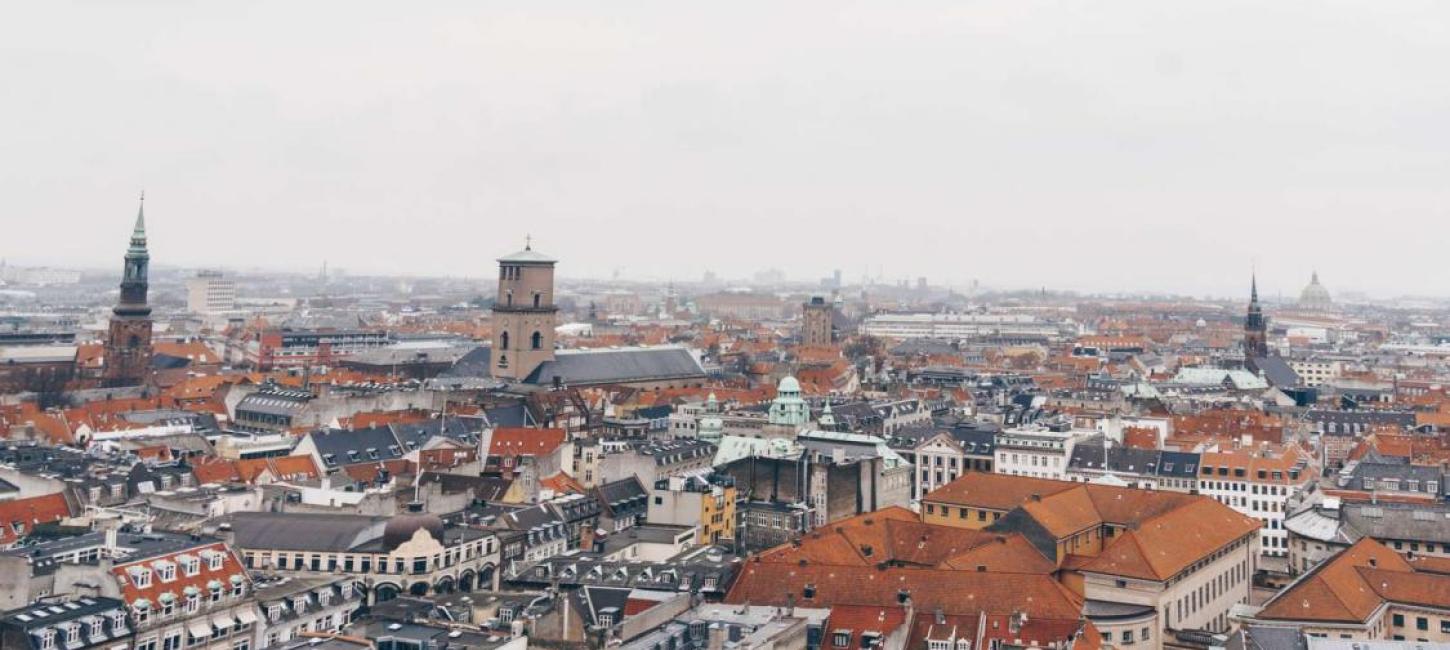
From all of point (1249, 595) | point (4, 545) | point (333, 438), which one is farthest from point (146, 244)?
point (1249, 595)

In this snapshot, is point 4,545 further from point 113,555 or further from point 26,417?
point 26,417

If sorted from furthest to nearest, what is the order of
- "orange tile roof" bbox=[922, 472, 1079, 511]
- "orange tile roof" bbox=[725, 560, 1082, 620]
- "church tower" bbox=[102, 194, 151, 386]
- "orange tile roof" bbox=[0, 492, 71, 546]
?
"church tower" bbox=[102, 194, 151, 386] < "orange tile roof" bbox=[922, 472, 1079, 511] < "orange tile roof" bbox=[0, 492, 71, 546] < "orange tile roof" bbox=[725, 560, 1082, 620]

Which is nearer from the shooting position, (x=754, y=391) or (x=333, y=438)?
(x=333, y=438)

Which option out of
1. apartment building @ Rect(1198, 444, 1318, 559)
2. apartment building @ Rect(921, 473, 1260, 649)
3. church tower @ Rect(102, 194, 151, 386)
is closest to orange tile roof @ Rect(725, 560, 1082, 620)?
apartment building @ Rect(921, 473, 1260, 649)

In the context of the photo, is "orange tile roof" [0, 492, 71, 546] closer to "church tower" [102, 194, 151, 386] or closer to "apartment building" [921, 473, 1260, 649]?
"apartment building" [921, 473, 1260, 649]

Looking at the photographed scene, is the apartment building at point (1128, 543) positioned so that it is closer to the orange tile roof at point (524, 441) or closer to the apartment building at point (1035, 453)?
the apartment building at point (1035, 453)

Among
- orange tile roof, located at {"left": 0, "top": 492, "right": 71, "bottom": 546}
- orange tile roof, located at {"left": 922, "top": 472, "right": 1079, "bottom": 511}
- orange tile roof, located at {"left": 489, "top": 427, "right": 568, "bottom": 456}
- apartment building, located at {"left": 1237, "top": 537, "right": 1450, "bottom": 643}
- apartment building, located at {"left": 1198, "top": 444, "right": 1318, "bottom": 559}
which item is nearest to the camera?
apartment building, located at {"left": 1237, "top": 537, "right": 1450, "bottom": 643}

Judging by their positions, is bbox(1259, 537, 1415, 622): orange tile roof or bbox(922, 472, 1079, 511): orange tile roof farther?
bbox(922, 472, 1079, 511): orange tile roof

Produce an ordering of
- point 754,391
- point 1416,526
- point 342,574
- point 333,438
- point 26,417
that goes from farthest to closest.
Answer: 1. point 754,391
2. point 26,417
3. point 333,438
4. point 1416,526
5. point 342,574
